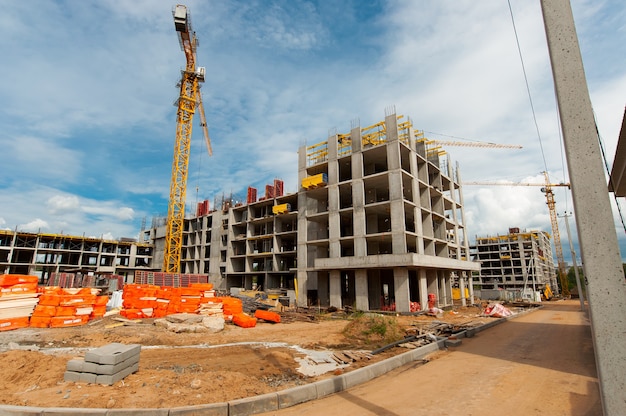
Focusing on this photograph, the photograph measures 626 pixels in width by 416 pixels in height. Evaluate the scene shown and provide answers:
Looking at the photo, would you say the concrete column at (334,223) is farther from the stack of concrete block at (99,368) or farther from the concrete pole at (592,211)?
the concrete pole at (592,211)

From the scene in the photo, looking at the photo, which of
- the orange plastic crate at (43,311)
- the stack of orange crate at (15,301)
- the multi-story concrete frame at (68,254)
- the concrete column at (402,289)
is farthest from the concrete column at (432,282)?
the multi-story concrete frame at (68,254)

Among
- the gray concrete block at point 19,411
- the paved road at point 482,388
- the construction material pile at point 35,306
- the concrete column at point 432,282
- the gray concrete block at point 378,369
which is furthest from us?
the concrete column at point 432,282

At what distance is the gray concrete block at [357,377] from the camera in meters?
7.96

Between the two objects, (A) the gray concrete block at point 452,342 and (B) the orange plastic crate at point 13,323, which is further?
→ (B) the orange plastic crate at point 13,323

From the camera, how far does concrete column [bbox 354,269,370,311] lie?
94.7 ft

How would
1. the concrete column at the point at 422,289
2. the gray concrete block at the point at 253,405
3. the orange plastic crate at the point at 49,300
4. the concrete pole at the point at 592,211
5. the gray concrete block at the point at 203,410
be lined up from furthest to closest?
the concrete column at the point at 422,289, the orange plastic crate at the point at 49,300, the gray concrete block at the point at 253,405, the gray concrete block at the point at 203,410, the concrete pole at the point at 592,211

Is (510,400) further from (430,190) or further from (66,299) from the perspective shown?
(430,190)

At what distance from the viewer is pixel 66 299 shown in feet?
58.5

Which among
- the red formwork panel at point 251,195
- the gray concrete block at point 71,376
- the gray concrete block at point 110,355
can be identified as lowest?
the gray concrete block at point 71,376

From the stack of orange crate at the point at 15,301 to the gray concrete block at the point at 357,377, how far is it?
17.8m

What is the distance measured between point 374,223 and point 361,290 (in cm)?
833

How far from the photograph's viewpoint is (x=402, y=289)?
27.4 m

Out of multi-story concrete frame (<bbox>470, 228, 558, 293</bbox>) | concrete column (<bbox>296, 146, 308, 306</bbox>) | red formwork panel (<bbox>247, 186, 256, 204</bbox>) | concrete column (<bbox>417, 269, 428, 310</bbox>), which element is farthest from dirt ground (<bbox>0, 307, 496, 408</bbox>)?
multi-story concrete frame (<bbox>470, 228, 558, 293</bbox>)

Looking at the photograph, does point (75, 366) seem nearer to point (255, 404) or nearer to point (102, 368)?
point (102, 368)
